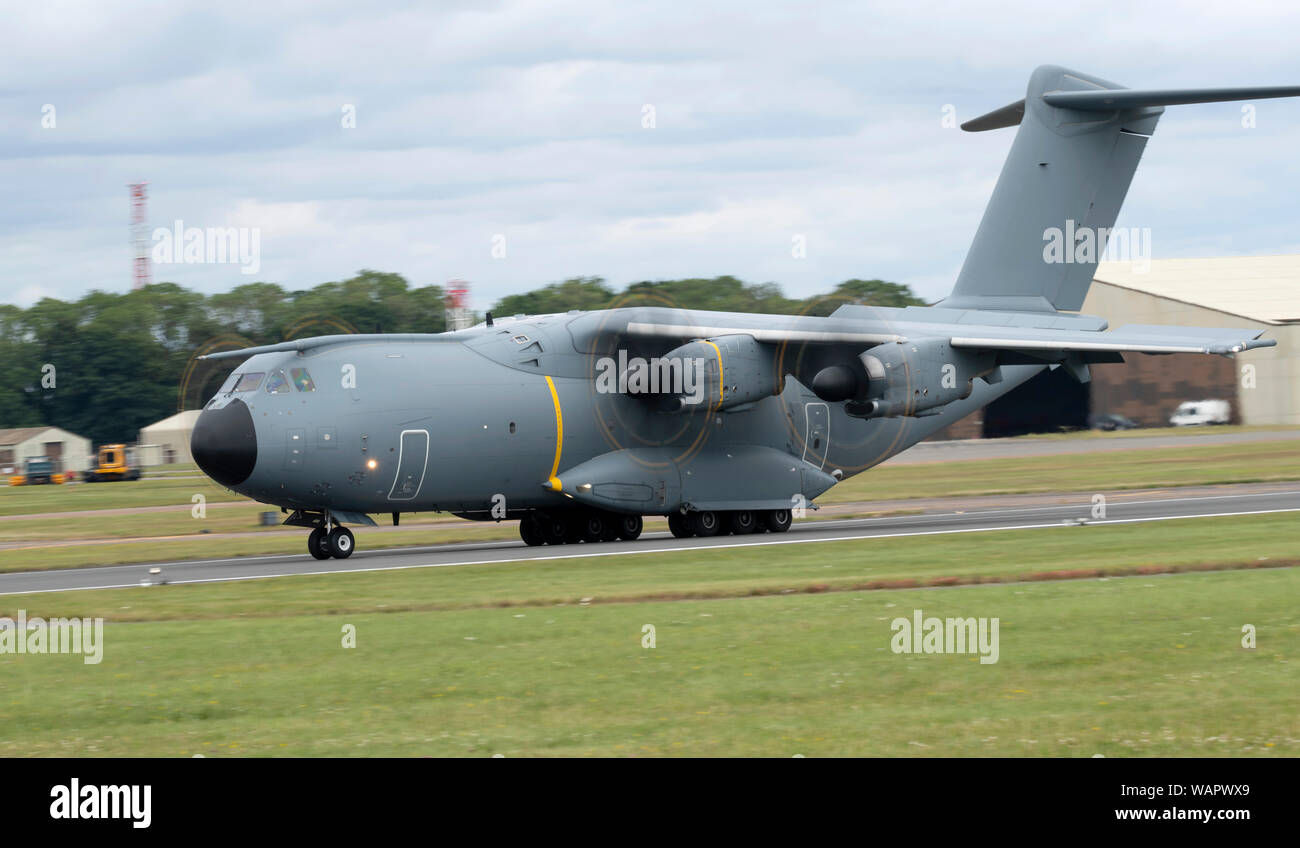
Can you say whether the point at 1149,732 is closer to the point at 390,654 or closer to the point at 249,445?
the point at 390,654

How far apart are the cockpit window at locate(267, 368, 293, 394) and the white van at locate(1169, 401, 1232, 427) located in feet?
191

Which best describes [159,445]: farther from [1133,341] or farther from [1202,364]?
[1133,341]

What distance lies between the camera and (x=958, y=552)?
2280 cm

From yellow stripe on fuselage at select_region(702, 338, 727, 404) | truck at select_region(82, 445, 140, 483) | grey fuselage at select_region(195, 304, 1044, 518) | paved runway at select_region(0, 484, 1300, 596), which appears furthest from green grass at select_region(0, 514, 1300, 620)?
truck at select_region(82, 445, 140, 483)

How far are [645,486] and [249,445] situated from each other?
8385 millimetres

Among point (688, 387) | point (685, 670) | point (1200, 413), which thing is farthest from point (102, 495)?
point (685, 670)

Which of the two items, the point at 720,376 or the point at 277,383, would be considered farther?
the point at 720,376

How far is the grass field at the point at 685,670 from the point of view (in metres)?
9.95

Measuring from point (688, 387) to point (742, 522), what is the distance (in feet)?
14.1

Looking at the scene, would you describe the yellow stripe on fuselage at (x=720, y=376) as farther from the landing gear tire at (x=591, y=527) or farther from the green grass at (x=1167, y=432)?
the green grass at (x=1167, y=432)

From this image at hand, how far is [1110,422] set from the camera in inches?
2901

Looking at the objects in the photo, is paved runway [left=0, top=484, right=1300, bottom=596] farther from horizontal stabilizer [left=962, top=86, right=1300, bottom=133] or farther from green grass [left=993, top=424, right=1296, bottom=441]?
green grass [left=993, top=424, right=1296, bottom=441]

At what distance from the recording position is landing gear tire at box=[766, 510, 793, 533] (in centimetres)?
3130
